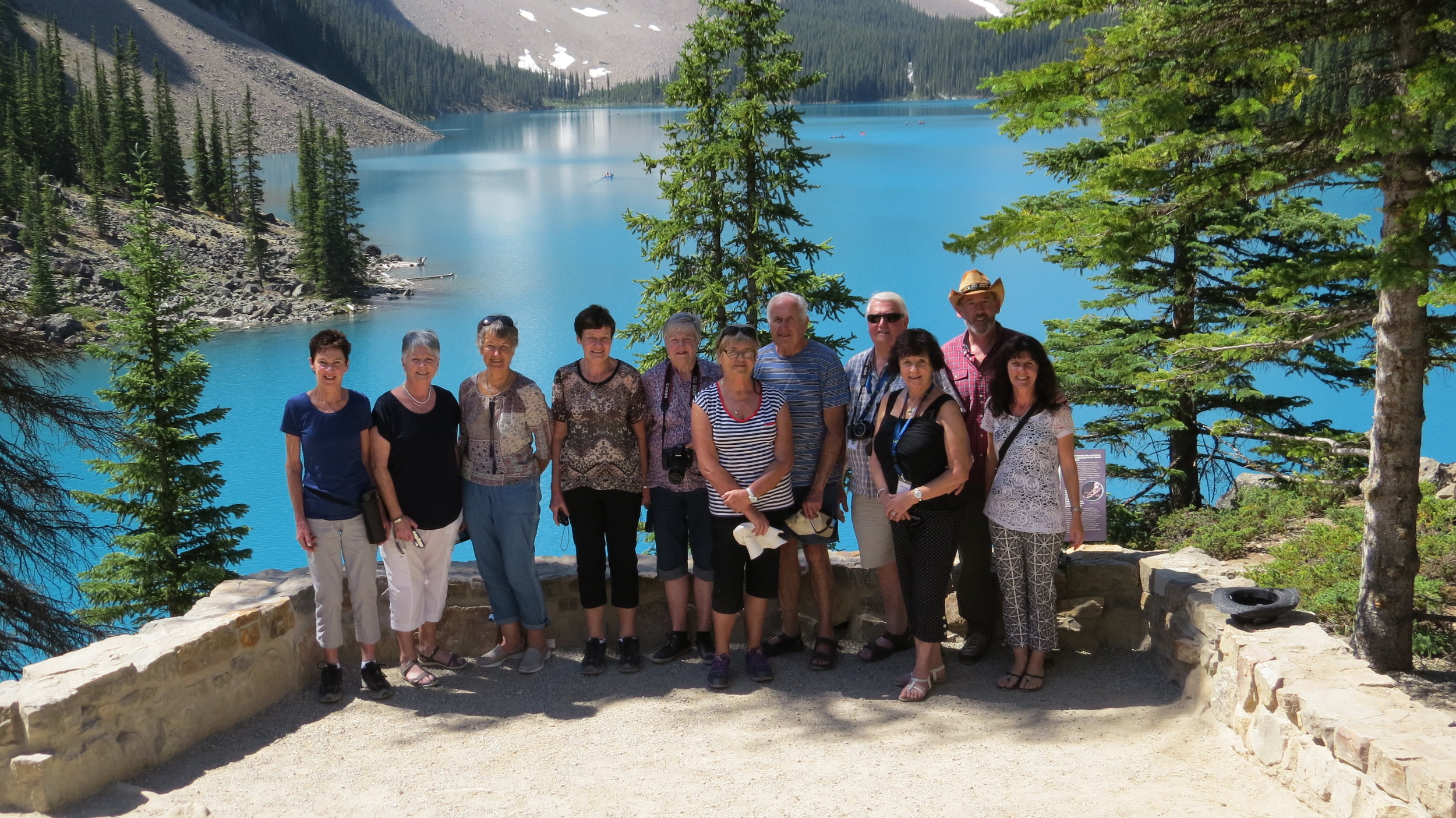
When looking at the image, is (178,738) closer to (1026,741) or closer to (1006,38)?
(1026,741)

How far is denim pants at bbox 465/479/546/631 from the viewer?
15.6 feet

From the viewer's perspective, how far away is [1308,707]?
11.6 feet

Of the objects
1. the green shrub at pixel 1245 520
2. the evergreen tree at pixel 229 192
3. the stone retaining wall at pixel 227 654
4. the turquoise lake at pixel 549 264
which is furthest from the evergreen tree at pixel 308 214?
the stone retaining wall at pixel 227 654

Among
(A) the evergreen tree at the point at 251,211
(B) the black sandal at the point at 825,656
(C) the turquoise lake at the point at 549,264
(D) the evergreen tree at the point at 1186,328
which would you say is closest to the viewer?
(B) the black sandal at the point at 825,656

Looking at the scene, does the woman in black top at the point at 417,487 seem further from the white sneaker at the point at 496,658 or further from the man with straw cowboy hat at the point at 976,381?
the man with straw cowboy hat at the point at 976,381

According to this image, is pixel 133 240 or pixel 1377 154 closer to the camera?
pixel 1377 154

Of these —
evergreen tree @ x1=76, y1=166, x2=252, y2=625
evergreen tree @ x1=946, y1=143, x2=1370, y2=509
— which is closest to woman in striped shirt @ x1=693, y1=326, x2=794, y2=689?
evergreen tree @ x1=946, y1=143, x2=1370, y2=509

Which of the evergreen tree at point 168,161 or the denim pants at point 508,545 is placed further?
the evergreen tree at point 168,161

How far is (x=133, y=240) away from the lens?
1262 centimetres

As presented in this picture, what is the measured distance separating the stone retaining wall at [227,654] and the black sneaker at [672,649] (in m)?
0.29

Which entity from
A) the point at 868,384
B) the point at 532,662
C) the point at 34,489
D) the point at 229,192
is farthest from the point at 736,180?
the point at 229,192

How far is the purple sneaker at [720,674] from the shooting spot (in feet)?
15.4

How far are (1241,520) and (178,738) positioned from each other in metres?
8.69

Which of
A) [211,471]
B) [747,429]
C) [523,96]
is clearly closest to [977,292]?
[747,429]
